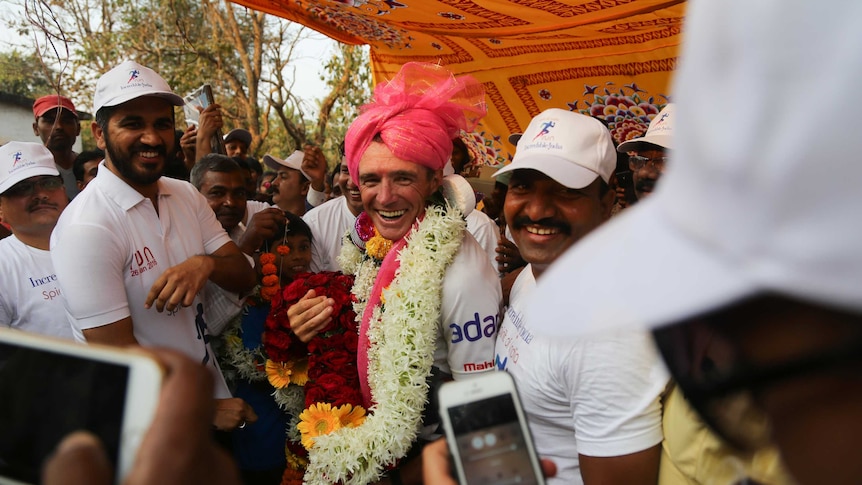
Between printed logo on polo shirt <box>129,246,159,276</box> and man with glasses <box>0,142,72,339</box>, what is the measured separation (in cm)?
79

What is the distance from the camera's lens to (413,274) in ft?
8.10

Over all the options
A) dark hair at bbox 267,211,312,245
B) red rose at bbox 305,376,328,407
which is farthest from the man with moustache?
red rose at bbox 305,376,328,407

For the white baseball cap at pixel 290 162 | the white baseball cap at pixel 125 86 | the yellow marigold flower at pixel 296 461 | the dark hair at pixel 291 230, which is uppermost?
the white baseball cap at pixel 125 86

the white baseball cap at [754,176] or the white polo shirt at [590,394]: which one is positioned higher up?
the white baseball cap at [754,176]

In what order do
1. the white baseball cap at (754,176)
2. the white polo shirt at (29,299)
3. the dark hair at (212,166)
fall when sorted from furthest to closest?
the dark hair at (212,166) → the white polo shirt at (29,299) → the white baseball cap at (754,176)

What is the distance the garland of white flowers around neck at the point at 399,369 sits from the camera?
94.2 inches

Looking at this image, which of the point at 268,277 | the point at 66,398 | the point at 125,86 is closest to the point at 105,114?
the point at 125,86

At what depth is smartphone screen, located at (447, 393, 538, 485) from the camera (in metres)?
1.15

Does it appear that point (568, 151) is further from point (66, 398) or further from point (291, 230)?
point (291, 230)

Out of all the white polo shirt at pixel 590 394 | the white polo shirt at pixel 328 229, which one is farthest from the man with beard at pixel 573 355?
the white polo shirt at pixel 328 229

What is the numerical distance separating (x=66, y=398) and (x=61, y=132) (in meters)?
6.06

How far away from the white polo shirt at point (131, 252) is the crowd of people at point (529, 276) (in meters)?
0.01

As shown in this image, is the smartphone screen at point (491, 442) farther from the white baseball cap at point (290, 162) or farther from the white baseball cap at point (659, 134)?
the white baseball cap at point (290, 162)

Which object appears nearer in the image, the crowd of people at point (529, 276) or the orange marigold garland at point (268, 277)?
the crowd of people at point (529, 276)
